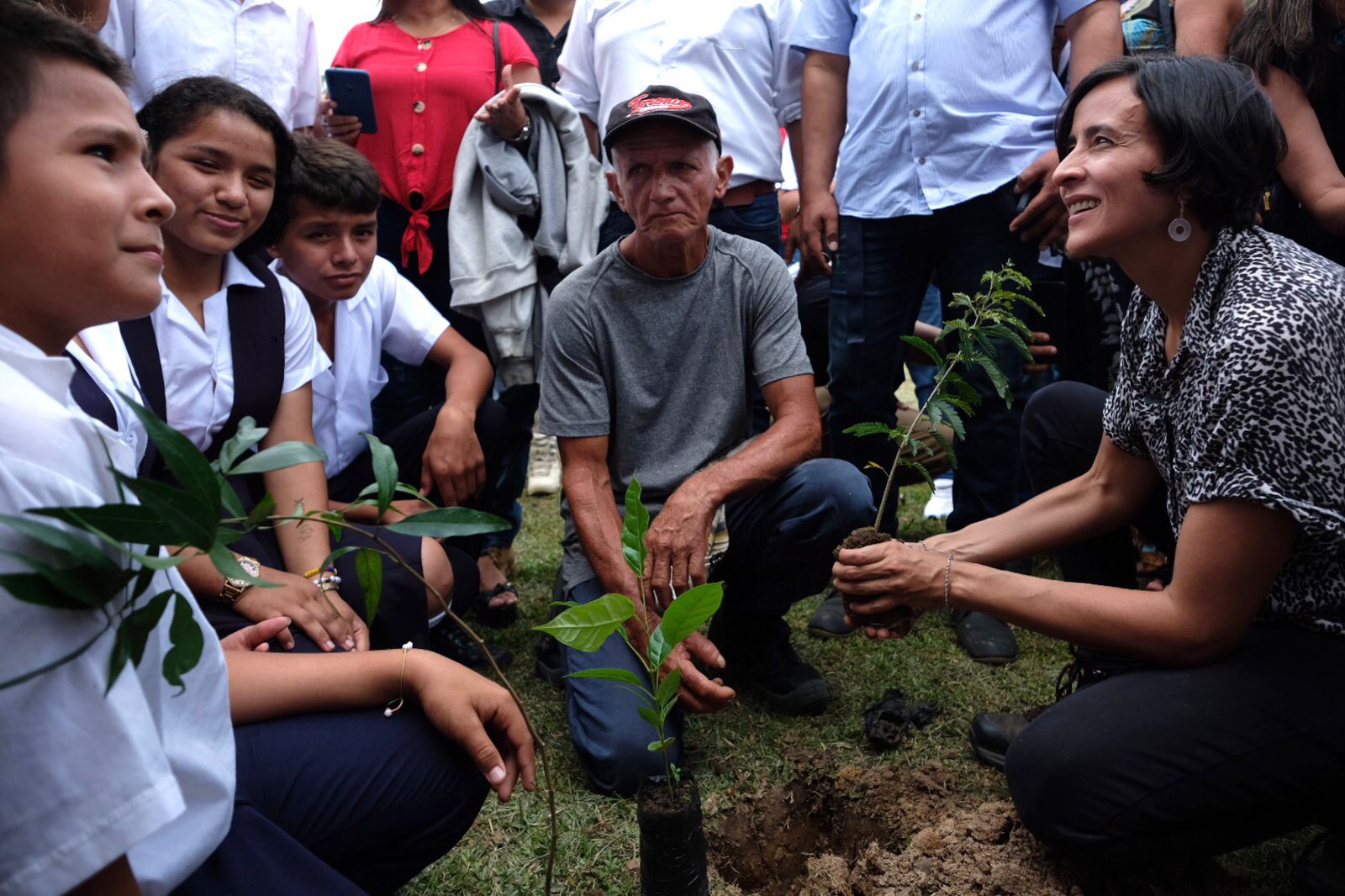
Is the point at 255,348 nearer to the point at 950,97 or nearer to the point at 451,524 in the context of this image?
the point at 451,524

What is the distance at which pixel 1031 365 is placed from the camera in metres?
3.03

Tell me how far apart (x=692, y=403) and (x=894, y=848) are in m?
1.28

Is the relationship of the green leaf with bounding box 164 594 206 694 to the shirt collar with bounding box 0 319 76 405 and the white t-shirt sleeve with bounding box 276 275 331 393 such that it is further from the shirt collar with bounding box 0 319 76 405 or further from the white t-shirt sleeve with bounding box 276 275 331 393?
the white t-shirt sleeve with bounding box 276 275 331 393

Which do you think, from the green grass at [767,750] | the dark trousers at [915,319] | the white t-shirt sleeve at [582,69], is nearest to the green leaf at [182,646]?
the green grass at [767,750]

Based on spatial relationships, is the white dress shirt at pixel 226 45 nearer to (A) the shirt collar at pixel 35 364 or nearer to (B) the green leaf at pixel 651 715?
(A) the shirt collar at pixel 35 364

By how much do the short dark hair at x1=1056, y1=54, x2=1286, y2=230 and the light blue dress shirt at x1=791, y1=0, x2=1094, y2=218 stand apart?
1123 mm

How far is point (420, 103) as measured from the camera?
3.46 metres

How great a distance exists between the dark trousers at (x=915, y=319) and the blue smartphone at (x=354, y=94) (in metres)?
1.64

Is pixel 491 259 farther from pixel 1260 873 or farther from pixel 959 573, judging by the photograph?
pixel 1260 873

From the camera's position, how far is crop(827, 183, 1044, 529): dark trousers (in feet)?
10.0

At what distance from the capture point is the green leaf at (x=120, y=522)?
87cm

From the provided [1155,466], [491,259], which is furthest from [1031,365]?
[491,259]

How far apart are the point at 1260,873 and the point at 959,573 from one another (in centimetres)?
82

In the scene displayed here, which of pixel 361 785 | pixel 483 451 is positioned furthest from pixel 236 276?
pixel 361 785
